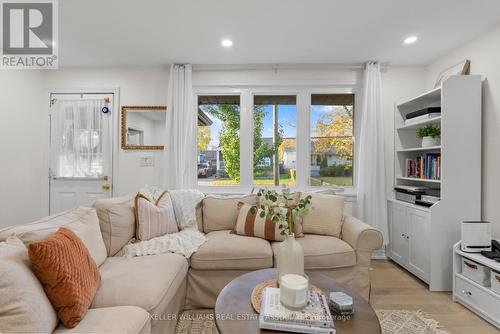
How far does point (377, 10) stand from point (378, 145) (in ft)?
5.31

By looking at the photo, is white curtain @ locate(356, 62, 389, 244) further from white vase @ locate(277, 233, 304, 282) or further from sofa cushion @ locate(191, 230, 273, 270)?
white vase @ locate(277, 233, 304, 282)

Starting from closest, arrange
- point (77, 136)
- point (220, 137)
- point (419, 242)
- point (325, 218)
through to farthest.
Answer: point (325, 218) → point (419, 242) → point (77, 136) → point (220, 137)

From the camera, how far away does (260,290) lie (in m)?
1.44

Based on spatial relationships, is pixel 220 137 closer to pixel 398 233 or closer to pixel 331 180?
pixel 331 180

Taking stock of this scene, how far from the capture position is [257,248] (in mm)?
2223

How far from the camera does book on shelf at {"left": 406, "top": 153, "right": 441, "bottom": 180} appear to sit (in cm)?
275

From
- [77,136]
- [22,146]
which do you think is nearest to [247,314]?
[77,136]

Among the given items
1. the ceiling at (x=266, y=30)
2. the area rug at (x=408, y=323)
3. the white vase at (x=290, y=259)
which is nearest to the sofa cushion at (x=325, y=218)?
the area rug at (x=408, y=323)

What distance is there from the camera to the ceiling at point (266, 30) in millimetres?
2176

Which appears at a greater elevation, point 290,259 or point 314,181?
point 314,181

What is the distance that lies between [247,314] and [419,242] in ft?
7.61

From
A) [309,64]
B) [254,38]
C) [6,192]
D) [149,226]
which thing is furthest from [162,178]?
[309,64]

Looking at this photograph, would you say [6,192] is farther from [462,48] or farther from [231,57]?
[462,48]

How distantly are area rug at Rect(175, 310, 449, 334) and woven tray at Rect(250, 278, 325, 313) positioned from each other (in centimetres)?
70
